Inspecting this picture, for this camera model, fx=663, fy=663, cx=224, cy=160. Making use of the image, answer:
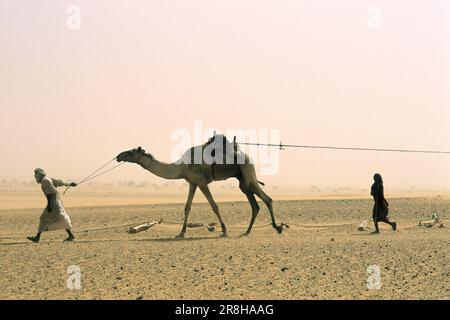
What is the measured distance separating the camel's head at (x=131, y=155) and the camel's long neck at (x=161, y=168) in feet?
0.40

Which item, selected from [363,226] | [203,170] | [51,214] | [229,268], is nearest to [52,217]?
[51,214]

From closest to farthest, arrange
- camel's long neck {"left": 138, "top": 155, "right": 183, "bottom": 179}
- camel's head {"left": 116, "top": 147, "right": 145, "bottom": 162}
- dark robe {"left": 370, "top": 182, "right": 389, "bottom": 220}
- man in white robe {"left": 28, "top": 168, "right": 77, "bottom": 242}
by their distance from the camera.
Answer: man in white robe {"left": 28, "top": 168, "right": 77, "bottom": 242} < camel's head {"left": 116, "top": 147, "right": 145, "bottom": 162} < camel's long neck {"left": 138, "top": 155, "right": 183, "bottom": 179} < dark robe {"left": 370, "top": 182, "right": 389, "bottom": 220}

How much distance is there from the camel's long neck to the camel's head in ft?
0.40

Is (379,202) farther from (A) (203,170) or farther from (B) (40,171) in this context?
(B) (40,171)

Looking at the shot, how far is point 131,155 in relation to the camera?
17141 millimetres

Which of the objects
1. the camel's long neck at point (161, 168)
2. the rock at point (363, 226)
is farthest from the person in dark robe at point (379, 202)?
the camel's long neck at point (161, 168)

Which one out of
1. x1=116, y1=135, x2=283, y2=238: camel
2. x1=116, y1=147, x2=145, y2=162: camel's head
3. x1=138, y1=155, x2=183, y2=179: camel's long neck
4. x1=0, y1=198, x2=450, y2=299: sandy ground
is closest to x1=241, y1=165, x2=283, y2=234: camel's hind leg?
x1=116, y1=135, x2=283, y2=238: camel

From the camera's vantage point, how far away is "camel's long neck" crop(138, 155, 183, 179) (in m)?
17.3

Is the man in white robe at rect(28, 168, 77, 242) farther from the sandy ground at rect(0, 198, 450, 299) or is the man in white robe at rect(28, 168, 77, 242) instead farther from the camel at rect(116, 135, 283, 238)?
the camel at rect(116, 135, 283, 238)

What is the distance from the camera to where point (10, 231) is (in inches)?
818

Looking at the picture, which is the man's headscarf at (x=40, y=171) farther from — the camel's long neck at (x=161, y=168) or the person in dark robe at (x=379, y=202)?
the person in dark robe at (x=379, y=202)

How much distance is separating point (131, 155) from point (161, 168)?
87cm

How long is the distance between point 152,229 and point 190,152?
3.29m
